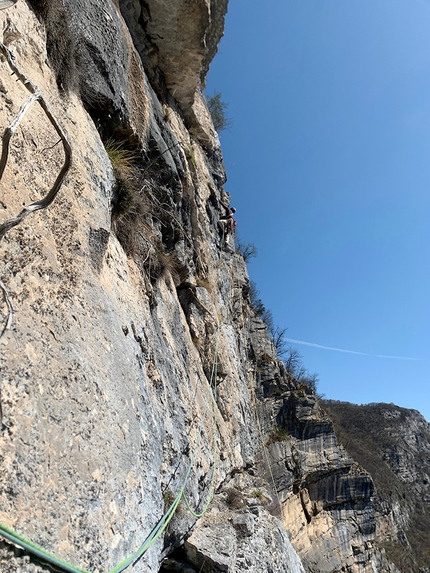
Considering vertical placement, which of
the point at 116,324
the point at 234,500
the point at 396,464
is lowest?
the point at 234,500

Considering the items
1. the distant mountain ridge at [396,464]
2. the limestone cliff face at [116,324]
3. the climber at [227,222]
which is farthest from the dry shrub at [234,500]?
the distant mountain ridge at [396,464]

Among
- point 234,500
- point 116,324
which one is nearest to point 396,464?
point 234,500

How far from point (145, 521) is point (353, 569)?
767 inches

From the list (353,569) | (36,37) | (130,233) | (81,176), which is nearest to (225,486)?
(130,233)

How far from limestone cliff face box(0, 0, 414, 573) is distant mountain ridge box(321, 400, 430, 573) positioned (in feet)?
120

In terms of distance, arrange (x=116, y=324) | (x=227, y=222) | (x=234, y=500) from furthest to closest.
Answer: (x=227, y=222) < (x=234, y=500) < (x=116, y=324)

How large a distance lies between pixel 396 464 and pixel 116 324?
79.6 meters

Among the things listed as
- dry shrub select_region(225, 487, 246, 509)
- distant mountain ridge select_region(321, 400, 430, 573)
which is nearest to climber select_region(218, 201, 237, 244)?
dry shrub select_region(225, 487, 246, 509)

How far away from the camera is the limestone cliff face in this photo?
1995 millimetres

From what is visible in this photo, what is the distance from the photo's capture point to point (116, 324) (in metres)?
3.17

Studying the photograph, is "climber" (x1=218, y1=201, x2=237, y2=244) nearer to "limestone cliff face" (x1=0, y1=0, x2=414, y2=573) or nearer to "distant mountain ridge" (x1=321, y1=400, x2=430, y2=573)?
"limestone cliff face" (x1=0, y1=0, x2=414, y2=573)

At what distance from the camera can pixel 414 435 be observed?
277 ft

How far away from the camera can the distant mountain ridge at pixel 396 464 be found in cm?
4117

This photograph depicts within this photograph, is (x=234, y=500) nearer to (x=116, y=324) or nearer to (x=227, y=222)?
(x=116, y=324)
